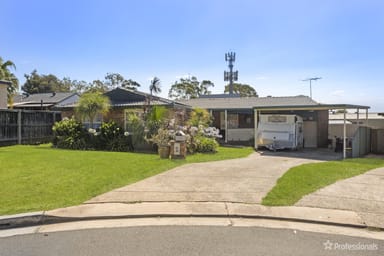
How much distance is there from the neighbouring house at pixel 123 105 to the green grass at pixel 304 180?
927 centimetres

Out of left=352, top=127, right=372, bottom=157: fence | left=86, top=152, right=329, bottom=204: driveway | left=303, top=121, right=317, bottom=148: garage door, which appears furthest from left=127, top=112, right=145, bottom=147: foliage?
left=303, top=121, right=317, bottom=148: garage door

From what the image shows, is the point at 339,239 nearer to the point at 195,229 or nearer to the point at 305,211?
the point at 305,211

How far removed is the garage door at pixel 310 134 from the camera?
19.9 meters

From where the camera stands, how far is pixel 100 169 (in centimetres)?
923

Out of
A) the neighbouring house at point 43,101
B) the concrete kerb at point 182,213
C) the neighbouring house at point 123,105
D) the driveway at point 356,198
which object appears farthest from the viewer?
the neighbouring house at point 43,101

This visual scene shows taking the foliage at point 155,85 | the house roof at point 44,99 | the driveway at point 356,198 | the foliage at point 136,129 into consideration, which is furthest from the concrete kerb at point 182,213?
the house roof at point 44,99

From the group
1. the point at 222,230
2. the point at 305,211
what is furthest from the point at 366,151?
the point at 222,230

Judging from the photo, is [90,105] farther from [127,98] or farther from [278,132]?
[278,132]

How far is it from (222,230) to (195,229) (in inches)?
16.3

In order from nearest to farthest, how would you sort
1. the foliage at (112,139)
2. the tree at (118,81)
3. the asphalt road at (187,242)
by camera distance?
the asphalt road at (187,242)
the foliage at (112,139)
the tree at (118,81)

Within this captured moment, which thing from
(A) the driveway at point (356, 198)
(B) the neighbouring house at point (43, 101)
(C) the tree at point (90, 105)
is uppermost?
(B) the neighbouring house at point (43, 101)

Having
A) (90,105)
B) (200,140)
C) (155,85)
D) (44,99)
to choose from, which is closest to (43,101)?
(44,99)

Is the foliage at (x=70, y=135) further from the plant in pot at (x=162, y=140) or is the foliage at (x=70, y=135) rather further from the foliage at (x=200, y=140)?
the foliage at (x=200, y=140)

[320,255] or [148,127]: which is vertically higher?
[148,127]
